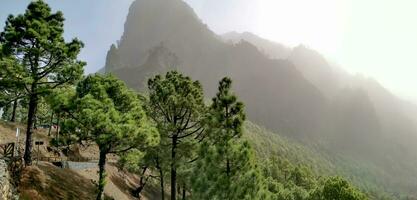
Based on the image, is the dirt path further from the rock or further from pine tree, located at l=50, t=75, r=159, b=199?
the rock

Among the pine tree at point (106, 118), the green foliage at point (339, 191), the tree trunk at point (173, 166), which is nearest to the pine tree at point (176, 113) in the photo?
the tree trunk at point (173, 166)

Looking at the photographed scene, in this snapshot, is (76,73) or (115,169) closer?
(76,73)

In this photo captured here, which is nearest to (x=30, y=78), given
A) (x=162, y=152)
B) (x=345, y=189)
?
(x=162, y=152)

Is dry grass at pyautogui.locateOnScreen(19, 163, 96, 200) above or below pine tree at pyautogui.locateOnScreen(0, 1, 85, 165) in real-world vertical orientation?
below

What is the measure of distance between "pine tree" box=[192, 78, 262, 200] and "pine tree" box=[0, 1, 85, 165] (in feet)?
38.8

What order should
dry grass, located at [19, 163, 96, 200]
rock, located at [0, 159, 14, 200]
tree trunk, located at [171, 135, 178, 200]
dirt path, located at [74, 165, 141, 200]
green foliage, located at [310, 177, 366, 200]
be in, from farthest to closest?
1. dirt path, located at [74, 165, 141, 200]
2. green foliage, located at [310, 177, 366, 200]
3. tree trunk, located at [171, 135, 178, 200]
4. dry grass, located at [19, 163, 96, 200]
5. rock, located at [0, 159, 14, 200]

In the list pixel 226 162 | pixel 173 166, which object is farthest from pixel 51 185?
pixel 226 162

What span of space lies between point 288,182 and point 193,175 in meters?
51.7

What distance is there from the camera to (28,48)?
32344mm

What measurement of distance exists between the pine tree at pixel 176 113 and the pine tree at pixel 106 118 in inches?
93.5

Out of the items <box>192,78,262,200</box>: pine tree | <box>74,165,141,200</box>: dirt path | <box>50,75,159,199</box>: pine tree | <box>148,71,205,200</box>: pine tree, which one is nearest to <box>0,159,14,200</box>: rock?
<box>50,75,159,199</box>: pine tree

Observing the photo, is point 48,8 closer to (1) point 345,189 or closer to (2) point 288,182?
(1) point 345,189

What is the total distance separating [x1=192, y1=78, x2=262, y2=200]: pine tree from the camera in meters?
32.2

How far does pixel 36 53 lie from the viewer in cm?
3247
